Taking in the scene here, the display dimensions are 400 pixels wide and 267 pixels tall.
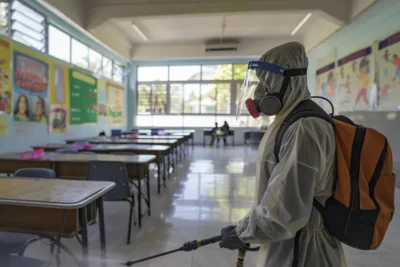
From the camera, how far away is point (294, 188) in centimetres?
77

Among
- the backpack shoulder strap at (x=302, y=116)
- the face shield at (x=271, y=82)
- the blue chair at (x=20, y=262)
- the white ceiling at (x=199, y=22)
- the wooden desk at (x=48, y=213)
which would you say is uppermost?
the white ceiling at (x=199, y=22)

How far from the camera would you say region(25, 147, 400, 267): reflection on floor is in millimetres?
2074

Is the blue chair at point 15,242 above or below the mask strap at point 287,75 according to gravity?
below

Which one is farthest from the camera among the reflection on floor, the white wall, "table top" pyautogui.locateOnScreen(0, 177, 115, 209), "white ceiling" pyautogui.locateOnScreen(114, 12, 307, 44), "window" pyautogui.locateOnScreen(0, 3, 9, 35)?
the white wall

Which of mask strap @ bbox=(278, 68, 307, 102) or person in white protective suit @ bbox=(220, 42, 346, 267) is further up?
mask strap @ bbox=(278, 68, 307, 102)

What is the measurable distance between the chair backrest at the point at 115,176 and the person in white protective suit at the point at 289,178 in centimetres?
171

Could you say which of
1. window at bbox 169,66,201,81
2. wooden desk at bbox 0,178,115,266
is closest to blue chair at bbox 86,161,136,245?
wooden desk at bbox 0,178,115,266

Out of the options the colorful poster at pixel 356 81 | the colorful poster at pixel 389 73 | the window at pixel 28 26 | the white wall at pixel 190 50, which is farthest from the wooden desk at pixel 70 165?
the white wall at pixel 190 50

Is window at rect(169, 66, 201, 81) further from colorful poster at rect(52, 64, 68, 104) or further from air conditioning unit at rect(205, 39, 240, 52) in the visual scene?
colorful poster at rect(52, 64, 68, 104)

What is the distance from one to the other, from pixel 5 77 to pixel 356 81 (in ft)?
22.9

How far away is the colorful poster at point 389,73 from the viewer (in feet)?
14.2

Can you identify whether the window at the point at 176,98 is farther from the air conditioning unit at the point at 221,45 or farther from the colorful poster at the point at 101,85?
the colorful poster at the point at 101,85

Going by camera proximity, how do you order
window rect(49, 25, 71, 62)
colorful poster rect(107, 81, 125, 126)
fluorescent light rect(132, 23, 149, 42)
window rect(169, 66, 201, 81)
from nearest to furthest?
window rect(49, 25, 71, 62) < fluorescent light rect(132, 23, 149, 42) < colorful poster rect(107, 81, 125, 126) < window rect(169, 66, 201, 81)

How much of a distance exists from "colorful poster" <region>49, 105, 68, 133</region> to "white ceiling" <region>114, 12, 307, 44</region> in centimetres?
311
